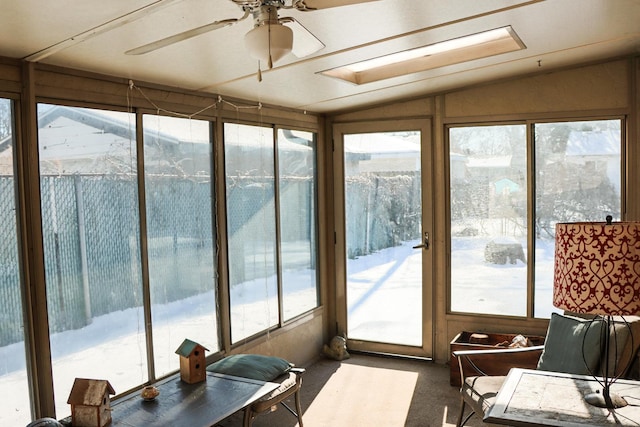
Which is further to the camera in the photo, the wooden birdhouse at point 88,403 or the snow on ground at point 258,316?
the snow on ground at point 258,316

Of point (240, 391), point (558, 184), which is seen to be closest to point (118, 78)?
point (240, 391)

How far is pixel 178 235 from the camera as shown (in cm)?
361

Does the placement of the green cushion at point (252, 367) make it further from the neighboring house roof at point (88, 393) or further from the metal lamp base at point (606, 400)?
the metal lamp base at point (606, 400)

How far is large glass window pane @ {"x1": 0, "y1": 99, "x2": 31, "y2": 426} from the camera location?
2.58 metres

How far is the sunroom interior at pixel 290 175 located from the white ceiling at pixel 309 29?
0.02 meters

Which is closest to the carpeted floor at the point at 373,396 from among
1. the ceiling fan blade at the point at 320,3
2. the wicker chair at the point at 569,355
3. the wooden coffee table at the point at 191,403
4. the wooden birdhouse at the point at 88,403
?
the wicker chair at the point at 569,355

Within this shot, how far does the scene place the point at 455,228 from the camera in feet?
16.2

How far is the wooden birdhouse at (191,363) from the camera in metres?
3.12

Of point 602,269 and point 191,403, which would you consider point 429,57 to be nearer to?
point 602,269

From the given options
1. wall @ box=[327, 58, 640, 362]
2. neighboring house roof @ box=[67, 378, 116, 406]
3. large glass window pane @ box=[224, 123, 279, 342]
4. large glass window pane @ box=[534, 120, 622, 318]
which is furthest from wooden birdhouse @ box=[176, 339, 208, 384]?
large glass window pane @ box=[534, 120, 622, 318]

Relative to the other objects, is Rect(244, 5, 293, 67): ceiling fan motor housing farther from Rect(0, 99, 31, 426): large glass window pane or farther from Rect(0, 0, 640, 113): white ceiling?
Rect(0, 99, 31, 426): large glass window pane

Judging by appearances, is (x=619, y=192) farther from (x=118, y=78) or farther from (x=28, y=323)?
(x=28, y=323)

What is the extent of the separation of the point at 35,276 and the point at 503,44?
9.88ft

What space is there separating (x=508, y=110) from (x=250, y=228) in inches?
89.5
